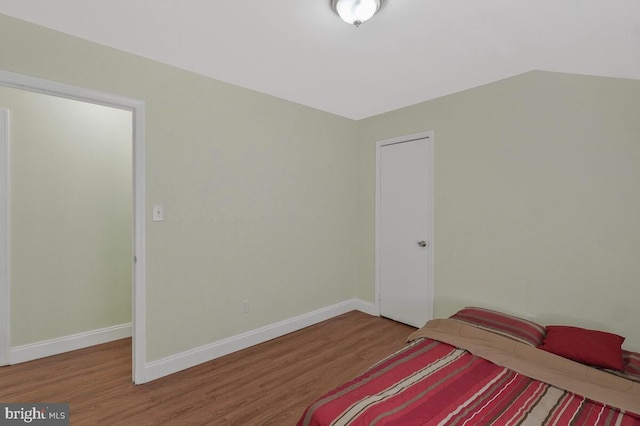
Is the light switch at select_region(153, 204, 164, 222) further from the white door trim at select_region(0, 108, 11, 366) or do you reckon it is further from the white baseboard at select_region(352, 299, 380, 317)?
the white baseboard at select_region(352, 299, 380, 317)

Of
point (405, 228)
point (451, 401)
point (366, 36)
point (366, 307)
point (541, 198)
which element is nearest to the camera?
point (451, 401)

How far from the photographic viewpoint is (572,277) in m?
2.26

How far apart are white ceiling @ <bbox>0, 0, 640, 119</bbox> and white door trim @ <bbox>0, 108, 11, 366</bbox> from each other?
1.16 metres

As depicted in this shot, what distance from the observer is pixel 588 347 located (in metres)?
1.79

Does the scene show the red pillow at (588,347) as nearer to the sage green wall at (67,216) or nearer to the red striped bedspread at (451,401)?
the red striped bedspread at (451,401)

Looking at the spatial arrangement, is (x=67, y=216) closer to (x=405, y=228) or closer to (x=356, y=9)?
(x=356, y=9)

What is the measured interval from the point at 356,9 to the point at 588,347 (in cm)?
241

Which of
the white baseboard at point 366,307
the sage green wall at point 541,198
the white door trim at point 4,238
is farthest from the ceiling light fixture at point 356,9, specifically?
the white baseboard at point 366,307

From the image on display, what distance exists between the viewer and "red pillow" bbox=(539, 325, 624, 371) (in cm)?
171

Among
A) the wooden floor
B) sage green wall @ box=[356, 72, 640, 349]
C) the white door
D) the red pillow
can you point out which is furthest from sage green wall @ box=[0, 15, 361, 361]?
the red pillow

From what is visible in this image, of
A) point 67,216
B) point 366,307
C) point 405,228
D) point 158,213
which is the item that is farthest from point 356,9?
point 366,307

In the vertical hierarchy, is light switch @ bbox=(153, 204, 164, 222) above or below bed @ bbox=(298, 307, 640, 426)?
above

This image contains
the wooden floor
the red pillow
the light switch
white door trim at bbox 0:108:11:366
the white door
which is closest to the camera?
the red pillow

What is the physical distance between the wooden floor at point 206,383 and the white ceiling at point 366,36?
2478mm
